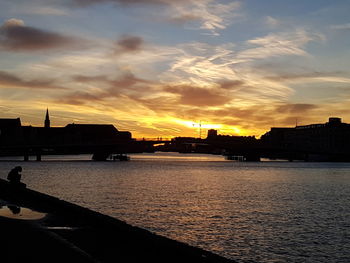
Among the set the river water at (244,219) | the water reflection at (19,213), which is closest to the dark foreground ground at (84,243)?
the water reflection at (19,213)

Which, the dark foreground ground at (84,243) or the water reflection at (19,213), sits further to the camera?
the water reflection at (19,213)

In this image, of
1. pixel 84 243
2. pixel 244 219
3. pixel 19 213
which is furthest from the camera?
pixel 244 219

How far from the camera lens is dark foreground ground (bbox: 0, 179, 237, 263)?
14.2 m

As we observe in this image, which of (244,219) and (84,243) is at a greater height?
(84,243)

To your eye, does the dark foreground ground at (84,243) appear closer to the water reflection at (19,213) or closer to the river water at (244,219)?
the water reflection at (19,213)

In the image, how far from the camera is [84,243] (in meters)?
17.0

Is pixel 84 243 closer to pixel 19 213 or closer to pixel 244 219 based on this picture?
Result: pixel 19 213

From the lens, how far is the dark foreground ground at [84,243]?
1423 centimetres

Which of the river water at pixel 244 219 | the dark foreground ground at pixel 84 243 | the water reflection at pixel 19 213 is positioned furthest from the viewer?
the river water at pixel 244 219

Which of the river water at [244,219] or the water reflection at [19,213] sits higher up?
the water reflection at [19,213]

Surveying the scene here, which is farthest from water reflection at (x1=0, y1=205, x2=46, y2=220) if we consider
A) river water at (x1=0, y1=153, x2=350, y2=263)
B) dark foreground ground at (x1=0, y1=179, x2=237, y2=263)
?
river water at (x1=0, y1=153, x2=350, y2=263)

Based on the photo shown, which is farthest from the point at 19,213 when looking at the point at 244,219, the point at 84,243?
the point at 244,219

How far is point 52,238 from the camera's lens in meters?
17.0

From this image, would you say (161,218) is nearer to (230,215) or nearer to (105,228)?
(230,215)
